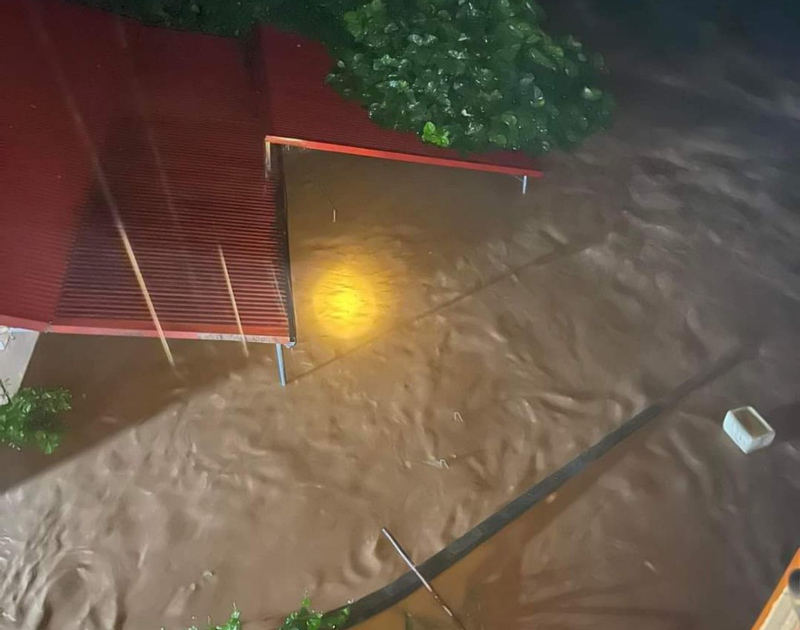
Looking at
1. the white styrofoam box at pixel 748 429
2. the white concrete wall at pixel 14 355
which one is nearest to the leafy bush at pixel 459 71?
the white styrofoam box at pixel 748 429

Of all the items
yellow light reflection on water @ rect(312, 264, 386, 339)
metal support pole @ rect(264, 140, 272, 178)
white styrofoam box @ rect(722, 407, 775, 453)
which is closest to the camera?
white styrofoam box @ rect(722, 407, 775, 453)

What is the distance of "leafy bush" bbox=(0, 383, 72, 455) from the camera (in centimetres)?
234

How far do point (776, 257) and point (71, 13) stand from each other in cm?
387

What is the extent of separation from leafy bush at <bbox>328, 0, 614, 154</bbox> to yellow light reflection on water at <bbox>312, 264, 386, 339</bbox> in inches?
32.5

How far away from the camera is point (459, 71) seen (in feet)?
11.5

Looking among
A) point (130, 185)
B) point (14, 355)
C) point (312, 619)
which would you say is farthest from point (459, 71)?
point (312, 619)

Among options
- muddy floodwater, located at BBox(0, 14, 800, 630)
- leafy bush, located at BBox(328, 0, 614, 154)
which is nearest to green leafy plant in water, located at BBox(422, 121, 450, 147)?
leafy bush, located at BBox(328, 0, 614, 154)

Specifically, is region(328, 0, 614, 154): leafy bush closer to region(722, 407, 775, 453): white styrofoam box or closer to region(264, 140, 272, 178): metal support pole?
region(264, 140, 272, 178): metal support pole

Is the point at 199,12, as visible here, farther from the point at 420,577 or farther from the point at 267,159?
the point at 420,577

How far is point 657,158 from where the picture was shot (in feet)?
12.5

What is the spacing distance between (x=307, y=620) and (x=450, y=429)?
83cm

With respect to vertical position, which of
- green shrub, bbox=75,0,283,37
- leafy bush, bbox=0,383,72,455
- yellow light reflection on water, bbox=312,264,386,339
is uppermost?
green shrub, bbox=75,0,283,37

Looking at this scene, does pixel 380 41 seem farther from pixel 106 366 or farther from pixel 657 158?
pixel 106 366

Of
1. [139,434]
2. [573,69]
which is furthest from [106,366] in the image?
[573,69]
